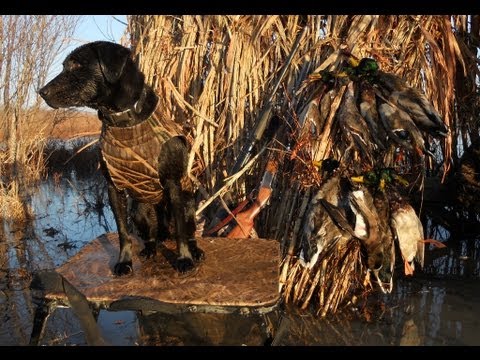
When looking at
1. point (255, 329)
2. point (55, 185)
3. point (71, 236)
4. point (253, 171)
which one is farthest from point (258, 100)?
point (55, 185)

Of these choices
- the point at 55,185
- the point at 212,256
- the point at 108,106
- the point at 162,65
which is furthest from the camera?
the point at 55,185

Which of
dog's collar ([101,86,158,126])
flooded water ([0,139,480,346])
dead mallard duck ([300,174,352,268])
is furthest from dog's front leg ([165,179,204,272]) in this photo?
dead mallard duck ([300,174,352,268])

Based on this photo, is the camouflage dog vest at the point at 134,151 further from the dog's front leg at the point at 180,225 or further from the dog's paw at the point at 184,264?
the dog's paw at the point at 184,264

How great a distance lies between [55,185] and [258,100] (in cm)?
684

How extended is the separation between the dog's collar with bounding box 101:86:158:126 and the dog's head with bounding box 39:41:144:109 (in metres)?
0.12

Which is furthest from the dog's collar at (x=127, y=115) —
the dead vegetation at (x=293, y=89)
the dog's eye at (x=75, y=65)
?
the dead vegetation at (x=293, y=89)

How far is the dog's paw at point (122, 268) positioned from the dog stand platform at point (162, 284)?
40mm

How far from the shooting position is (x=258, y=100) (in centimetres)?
442

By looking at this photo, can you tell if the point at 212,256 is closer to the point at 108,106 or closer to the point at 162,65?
the point at 108,106

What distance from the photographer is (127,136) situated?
2.59m

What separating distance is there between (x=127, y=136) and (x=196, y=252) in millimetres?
890

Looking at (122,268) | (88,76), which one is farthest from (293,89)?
(122,268)

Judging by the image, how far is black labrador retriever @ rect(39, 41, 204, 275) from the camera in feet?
7.98

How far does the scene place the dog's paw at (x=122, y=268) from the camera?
2711 millimetres
